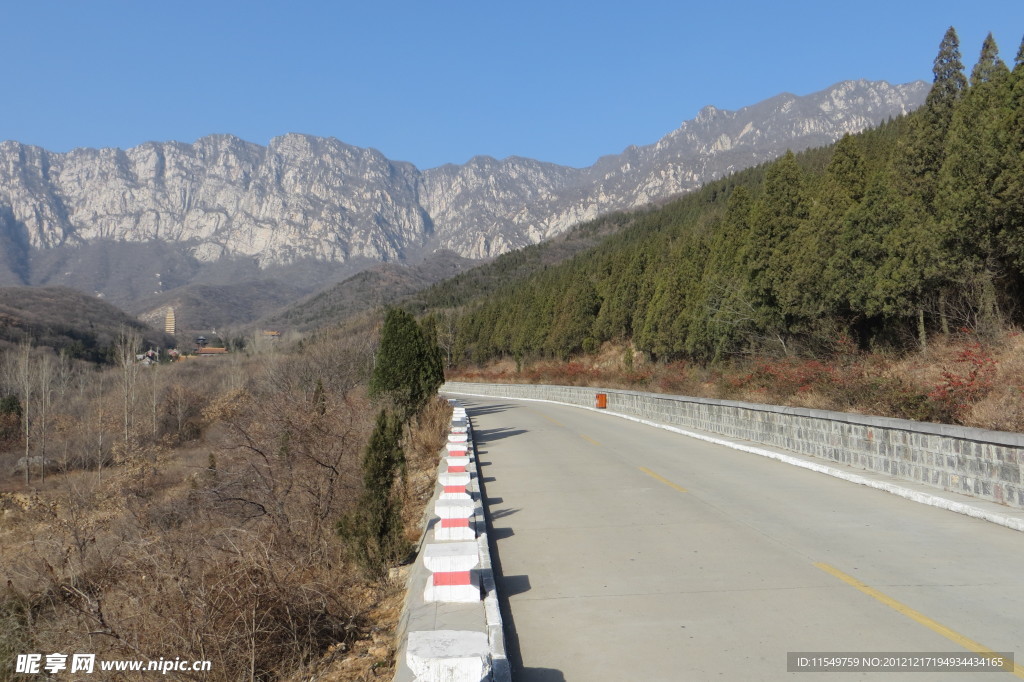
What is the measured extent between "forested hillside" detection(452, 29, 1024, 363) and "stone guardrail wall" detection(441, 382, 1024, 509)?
448 centimetres

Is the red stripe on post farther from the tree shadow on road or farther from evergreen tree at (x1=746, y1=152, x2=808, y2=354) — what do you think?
evergreen tree at (x1=746, y1=152, x2=808, y2=354)

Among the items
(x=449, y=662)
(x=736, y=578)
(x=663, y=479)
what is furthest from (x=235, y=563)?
(x=663, y=479)

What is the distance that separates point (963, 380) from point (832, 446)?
2.52 meters

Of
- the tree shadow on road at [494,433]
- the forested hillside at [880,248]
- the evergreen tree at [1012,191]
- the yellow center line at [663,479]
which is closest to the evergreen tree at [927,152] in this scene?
the forested hillside at [880,248]

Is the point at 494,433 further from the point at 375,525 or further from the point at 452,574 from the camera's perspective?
the point at 452,574

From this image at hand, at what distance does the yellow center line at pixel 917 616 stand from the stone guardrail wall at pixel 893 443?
12.0ft

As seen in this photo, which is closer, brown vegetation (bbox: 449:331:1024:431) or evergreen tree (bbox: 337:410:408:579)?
evergreen tree (bbox: 337:410:408:579)

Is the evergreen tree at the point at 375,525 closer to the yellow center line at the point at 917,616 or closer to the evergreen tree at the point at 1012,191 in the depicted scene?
the yellow center line at the point at 917,616

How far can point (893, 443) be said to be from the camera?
11.9m

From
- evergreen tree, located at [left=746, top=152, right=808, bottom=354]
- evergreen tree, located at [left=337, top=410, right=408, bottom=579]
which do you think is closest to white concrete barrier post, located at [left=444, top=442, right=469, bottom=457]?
evergreen tree, located at [left=337, top=410, right=408, bottom=579]

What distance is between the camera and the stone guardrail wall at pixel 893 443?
372 inches

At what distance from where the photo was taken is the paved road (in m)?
5.11

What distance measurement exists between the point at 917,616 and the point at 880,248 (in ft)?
72.5

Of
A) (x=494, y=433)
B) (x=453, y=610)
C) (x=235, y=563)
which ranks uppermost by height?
(x=235, y=563)
